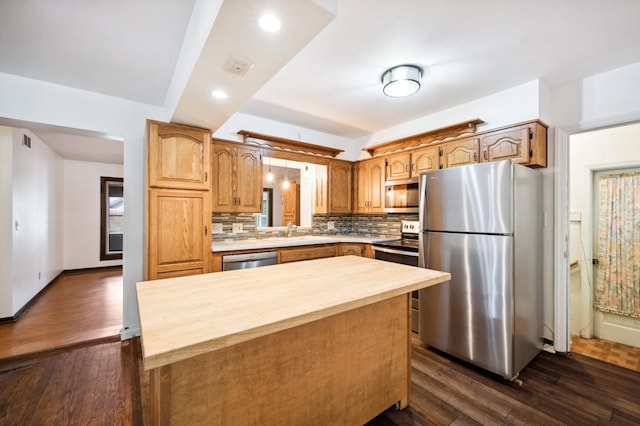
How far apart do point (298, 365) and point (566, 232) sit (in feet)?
9.14

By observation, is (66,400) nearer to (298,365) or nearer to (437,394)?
(298,365)

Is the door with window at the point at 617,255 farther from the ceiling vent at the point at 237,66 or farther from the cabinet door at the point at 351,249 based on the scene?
the ceiling vent at the point at 237,66

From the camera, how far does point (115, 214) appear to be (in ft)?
21.5

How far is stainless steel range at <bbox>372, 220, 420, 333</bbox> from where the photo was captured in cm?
298

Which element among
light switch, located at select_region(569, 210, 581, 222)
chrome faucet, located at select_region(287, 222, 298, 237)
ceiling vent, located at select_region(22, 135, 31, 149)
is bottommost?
chrome faucet, located at select_region(287, 222, 298, 237)

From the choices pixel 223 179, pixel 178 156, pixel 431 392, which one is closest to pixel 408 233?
pixel 431 392

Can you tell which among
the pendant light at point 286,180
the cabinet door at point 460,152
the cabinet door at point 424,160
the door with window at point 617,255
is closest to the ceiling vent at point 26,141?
the pendant light at point 286,180

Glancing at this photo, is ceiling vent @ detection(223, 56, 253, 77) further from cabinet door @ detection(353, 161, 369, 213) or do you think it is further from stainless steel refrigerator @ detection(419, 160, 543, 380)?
cabinet door @ detection(353, 161, 369, 213)

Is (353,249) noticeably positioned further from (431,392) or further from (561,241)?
(561,241)

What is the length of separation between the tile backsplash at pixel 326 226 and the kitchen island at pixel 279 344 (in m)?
1.86

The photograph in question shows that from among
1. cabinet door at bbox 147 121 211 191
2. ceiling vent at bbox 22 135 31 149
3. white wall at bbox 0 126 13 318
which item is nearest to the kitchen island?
cabinet door at bbox 147 121 211 191

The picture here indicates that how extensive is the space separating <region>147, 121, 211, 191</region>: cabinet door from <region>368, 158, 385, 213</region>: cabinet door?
89.6 inches

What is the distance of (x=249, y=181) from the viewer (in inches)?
130

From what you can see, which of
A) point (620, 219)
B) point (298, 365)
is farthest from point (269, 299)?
point (620, 219)
